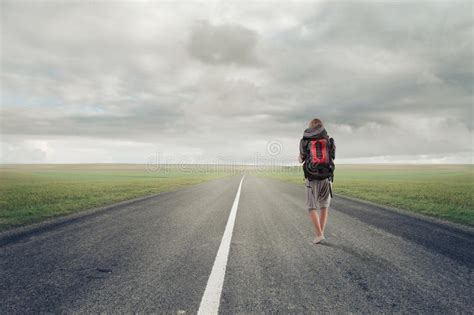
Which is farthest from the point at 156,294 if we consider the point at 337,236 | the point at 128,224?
the point at 128,224

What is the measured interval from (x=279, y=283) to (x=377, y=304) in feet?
3.44

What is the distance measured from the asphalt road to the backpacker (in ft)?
4.40

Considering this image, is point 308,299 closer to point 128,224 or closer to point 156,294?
point 156,294

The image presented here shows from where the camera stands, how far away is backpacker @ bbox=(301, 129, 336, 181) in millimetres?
5207

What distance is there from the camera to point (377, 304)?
285 cm

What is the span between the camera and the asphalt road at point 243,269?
2867 millimetres

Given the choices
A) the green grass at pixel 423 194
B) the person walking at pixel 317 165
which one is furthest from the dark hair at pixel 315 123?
the green grass at pixel 423 194

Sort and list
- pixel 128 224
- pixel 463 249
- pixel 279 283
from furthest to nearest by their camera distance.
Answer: pixel 128 224 < pixel 463 249 < pixel 279 283

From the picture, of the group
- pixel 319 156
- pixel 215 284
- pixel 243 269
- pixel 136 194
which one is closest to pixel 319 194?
pixel 319 156

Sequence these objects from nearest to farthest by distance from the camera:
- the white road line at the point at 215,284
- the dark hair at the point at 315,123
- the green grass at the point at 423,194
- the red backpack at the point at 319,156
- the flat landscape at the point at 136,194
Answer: the white road line at the point at 215,284 < the red backpack at the point at 319,156 < the dark hair at the point at 315,123 < the flat landscape at the point at 136,194 < the green grass at the point at 423,194

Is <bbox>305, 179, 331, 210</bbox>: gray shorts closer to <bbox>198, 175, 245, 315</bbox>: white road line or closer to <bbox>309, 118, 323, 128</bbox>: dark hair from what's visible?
<bbox>309, 118, 323, 128</bbox>: dark hair

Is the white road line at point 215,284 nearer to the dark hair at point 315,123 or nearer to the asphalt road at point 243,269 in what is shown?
the asphalt road at point 243,269

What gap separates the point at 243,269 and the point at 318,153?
2.54 metres

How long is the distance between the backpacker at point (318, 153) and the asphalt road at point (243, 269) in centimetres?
134
